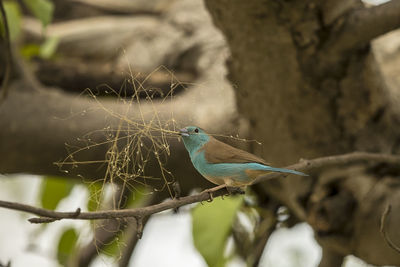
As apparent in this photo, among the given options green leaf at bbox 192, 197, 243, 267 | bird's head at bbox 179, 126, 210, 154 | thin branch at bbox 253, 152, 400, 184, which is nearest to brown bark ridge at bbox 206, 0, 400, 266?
thin branch at bbox 253, 152, 400, 184

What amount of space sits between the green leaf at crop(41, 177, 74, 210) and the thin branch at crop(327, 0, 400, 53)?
98 cm

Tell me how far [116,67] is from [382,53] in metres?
1.08

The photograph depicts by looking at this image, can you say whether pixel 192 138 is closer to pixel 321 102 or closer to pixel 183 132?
pixel 183 132

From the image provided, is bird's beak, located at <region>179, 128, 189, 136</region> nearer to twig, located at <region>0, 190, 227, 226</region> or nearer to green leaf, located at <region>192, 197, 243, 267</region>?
twig, located at <region>0, 190, 227, 226</region>

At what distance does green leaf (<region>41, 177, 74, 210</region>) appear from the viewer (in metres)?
1.82

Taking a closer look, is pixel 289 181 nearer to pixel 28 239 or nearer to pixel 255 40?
pixel 255 40

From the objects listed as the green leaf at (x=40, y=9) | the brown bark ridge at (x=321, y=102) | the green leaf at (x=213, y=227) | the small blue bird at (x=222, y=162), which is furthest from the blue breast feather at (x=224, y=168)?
the green leaf at (x=40, y=9)

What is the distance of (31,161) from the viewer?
1.75m

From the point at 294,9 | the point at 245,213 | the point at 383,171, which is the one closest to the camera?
the point at 294,9

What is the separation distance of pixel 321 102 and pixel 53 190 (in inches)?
36.7

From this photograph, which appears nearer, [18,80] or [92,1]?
[18,80]

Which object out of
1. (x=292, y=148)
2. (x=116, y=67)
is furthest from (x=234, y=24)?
(x=116, y=67)

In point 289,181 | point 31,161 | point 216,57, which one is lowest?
point 289,181

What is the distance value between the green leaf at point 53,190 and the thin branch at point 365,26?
38.5 inches
